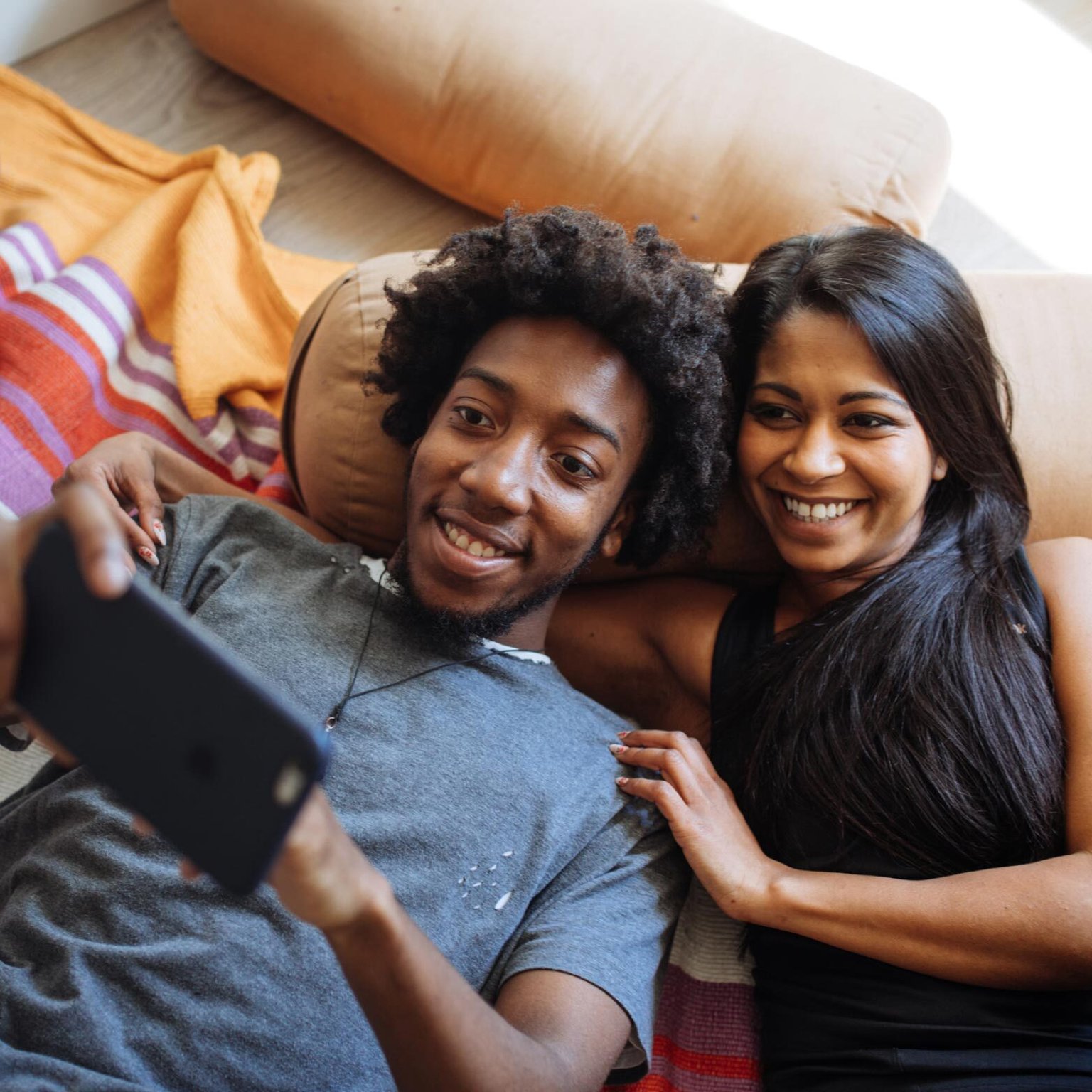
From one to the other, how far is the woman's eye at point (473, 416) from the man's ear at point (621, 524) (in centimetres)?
23

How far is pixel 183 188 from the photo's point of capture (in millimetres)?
1838

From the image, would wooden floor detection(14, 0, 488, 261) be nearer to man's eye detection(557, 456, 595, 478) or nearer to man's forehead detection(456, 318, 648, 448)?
man's forehead detection(456, 318, 648, 448)

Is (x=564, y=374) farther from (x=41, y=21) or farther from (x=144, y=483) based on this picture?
(x=41, y=21)

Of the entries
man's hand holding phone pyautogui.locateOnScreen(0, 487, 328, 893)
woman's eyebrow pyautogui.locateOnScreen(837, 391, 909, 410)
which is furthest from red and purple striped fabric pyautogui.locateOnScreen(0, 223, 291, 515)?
man's hand holding phone pyautogui.locateOnScreen(0, 487, 328, 893)

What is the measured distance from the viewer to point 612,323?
1.26 metres

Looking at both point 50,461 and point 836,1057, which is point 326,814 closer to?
point 836,1057

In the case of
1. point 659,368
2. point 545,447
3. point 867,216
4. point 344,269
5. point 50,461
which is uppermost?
point 867,216

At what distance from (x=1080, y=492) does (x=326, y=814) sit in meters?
1.25

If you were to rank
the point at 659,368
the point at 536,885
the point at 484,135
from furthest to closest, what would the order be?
1. the point at 484,135
2. the point at 659,368
3. the point at 536,885

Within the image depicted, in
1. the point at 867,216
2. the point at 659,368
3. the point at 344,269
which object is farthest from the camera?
the point at 344,269

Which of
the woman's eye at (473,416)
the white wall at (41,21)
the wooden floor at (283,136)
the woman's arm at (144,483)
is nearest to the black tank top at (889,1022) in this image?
the woman's eye at (473,416)

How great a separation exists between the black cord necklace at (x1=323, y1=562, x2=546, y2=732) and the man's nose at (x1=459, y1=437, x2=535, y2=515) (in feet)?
0.66

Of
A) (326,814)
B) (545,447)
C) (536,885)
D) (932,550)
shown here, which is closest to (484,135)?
(545,447)

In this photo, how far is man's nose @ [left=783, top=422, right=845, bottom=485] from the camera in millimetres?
1274
